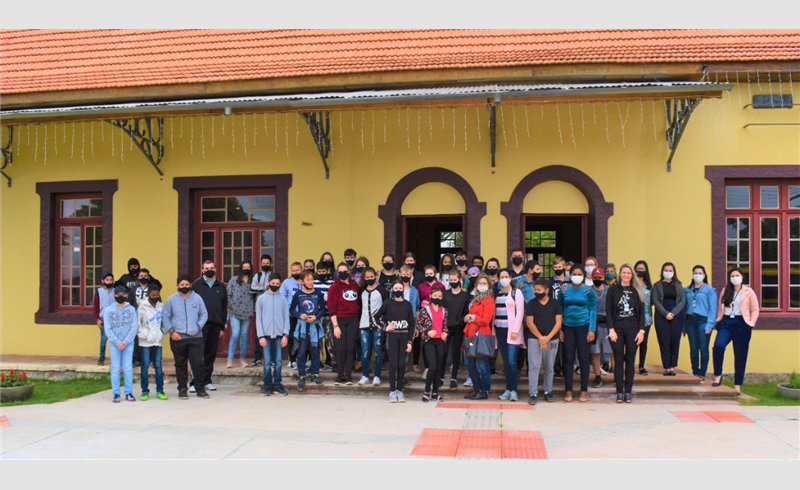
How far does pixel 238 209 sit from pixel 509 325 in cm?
598

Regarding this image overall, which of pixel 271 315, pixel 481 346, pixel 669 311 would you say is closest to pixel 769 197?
pixel 669 311

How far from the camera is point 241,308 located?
1127cm

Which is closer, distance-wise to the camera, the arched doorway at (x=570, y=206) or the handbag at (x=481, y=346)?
the handbag at (x=481, y=346)

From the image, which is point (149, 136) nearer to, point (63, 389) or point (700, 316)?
point (63, 389)

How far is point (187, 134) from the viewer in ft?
42.3

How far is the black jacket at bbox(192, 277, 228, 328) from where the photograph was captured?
33.9 feet

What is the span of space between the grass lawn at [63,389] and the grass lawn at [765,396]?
32.1 ft

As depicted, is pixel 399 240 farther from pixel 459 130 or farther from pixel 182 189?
pixel 182 189

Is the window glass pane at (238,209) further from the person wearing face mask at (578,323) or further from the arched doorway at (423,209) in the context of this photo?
the person wearing face mask at (578,323)

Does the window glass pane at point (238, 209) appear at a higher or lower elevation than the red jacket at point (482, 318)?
higher

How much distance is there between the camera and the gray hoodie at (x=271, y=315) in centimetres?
995

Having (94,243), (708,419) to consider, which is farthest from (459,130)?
(94,243)

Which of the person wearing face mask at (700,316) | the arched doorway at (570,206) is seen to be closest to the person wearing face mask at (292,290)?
the arched doorway at (570,206)

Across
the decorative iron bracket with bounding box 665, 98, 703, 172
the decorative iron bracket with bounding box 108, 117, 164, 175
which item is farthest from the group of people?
the decorative iron bracket with bounding box 108, 117, 164, 175
